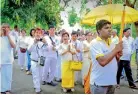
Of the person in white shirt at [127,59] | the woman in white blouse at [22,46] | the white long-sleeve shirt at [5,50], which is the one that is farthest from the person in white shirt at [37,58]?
the woman in white blouse at [22,46]

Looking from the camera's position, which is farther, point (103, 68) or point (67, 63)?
point (67, 63)

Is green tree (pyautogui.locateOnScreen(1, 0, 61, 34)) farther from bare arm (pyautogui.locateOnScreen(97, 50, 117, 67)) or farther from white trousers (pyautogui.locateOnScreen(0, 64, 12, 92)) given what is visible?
bare arm (pyautogui.locateOnScreen(97, 50, 117, 67))

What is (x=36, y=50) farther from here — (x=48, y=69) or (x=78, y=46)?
(x=78, y=46)

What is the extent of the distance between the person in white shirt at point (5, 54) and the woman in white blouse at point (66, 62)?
5.40 ft

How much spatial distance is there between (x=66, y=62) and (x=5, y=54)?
1.91 metres

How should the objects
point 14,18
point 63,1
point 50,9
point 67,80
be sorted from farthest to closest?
point 63,1
point 50,9
point 14,18
point 67,80

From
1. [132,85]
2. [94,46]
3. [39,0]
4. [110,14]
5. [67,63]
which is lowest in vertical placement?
[132,85]

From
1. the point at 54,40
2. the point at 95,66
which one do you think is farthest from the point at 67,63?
the point at 95,66

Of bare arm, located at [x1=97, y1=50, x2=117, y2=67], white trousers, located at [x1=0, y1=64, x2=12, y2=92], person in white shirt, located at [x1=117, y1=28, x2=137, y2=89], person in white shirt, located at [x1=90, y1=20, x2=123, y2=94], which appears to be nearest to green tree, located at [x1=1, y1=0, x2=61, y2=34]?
white trousers, located at [x1=0, y1=64, x2=12, y2=92]

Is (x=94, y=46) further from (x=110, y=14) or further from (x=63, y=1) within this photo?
(x=63, y=1)

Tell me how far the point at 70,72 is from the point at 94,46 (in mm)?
4743

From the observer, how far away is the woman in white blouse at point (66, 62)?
941 centimetres

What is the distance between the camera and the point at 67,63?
9445 mm

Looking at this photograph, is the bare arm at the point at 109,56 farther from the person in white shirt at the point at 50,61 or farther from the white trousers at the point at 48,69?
the white trousers at the point at 48,69
